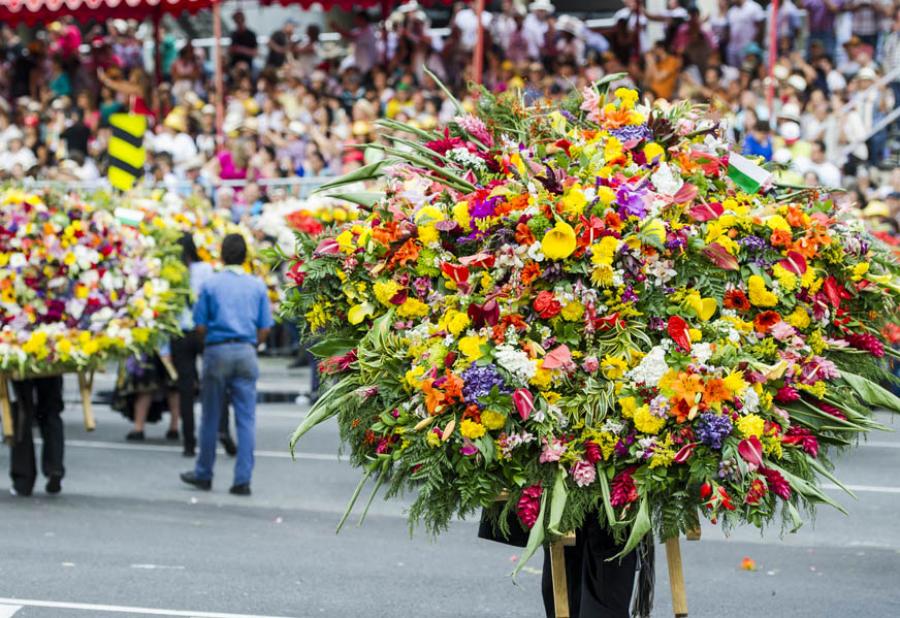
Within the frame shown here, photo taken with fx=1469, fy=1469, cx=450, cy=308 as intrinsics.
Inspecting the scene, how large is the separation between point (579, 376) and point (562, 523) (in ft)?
1.66

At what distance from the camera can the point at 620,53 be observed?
71.3 feet

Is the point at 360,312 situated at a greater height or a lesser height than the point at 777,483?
greater

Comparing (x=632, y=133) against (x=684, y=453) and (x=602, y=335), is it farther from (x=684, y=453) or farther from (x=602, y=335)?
(x=684, y=453)

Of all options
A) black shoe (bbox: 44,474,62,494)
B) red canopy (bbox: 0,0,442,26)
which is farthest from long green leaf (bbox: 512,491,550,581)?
red canopy (bbox: 0,0,442,26)

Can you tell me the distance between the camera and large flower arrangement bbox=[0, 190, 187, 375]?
10.2 m

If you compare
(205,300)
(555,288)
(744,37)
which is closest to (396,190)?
(555,288)

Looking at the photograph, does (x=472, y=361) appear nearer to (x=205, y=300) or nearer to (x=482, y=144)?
(x=482, y=144)

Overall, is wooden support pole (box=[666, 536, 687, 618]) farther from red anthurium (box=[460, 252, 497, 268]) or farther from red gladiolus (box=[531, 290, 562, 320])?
red anthurium (box=[460, 252, 497, 268])

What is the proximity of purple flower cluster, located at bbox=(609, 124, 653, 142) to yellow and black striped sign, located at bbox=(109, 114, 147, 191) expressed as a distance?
41.1 feet

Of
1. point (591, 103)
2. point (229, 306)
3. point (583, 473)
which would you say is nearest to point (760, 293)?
point (583, 473)

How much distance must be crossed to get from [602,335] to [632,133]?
83cm

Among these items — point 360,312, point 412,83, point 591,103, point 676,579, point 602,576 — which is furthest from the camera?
point 412,83

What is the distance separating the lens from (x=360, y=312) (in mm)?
5426

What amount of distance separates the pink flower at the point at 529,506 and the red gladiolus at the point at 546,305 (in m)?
0.60
